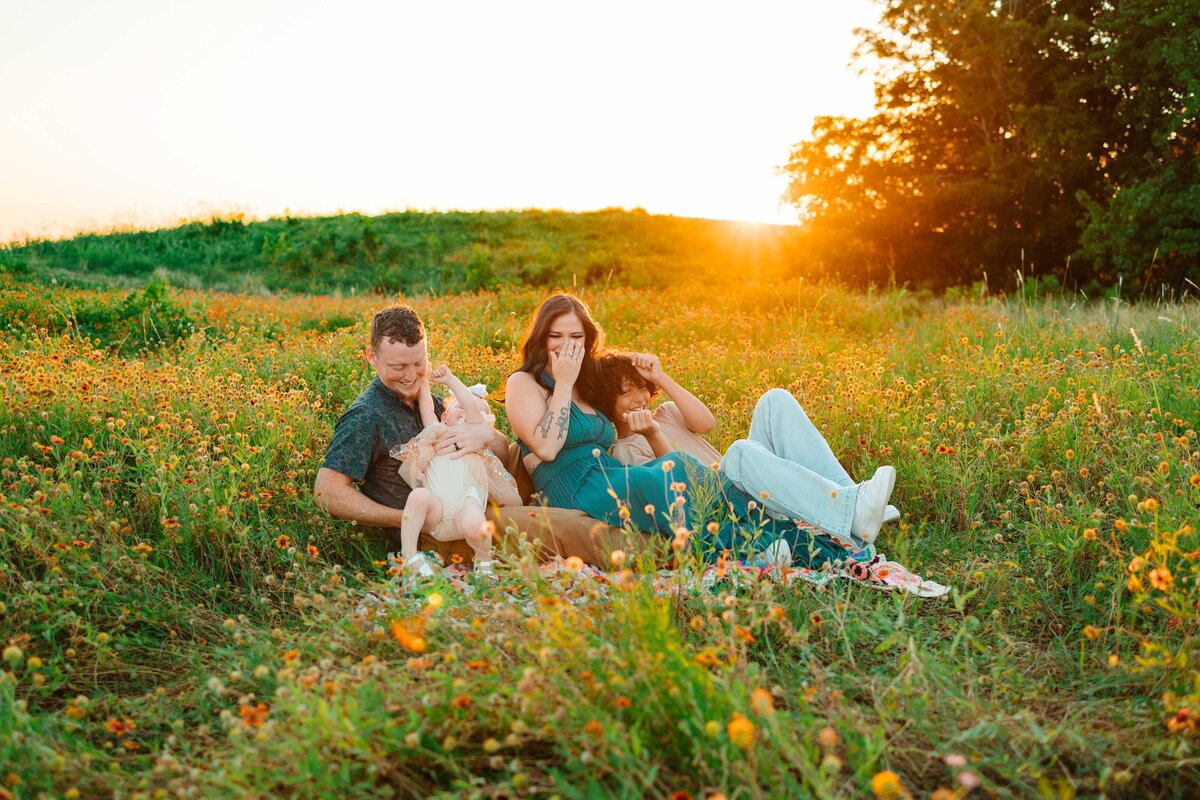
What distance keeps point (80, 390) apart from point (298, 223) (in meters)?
19.1

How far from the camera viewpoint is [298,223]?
22.5m

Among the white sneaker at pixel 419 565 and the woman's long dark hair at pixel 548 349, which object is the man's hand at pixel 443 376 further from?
the white sneaker at pixel 419 565

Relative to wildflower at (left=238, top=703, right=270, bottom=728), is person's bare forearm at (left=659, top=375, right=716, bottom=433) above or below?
above

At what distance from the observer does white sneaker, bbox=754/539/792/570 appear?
11.8 ft

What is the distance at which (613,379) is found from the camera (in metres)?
4.76

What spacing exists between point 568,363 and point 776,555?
1486mm

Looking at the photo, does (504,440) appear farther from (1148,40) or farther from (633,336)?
(1148,40)

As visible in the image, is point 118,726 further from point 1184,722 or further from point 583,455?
point 1184,722

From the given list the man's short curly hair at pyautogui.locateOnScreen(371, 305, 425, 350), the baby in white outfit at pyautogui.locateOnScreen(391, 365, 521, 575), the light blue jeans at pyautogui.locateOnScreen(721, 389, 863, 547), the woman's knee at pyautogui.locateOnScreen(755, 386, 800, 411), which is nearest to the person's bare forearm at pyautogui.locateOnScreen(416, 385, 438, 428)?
the baby in white outfit at pyautogui.locateOnScreen(391, 365, 521, 575)

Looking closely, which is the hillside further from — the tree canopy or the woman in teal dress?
the woman in teal dress

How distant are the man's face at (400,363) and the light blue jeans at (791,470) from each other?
62.3 inches

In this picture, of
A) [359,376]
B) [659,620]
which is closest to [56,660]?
[659,620]

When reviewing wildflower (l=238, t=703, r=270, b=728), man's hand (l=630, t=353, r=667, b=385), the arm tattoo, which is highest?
man's hand (l=630, t=353, r=667, b=385)

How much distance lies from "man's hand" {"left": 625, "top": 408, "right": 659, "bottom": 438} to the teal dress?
0.40 ft
